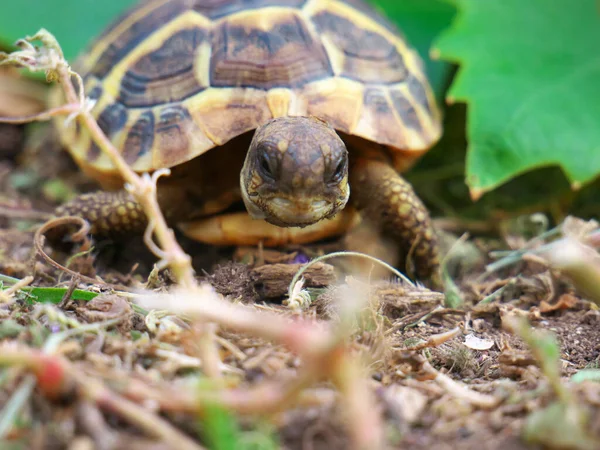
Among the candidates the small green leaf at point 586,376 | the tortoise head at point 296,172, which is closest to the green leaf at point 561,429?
the small green leaf at point 586,376

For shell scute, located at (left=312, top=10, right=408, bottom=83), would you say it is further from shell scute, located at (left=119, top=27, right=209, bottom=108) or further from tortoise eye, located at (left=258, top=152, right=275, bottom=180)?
tortoise eye, located at (left=258, top=152, right=275, bottom=180)

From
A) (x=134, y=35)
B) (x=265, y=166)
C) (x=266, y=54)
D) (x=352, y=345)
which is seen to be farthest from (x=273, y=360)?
(x=134, y=35)

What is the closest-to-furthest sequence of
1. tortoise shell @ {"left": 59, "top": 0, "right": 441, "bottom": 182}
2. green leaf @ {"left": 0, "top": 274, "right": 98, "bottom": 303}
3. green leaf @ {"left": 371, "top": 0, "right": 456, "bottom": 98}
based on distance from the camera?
green leaf @ {"left": 0, "top": 274, "right": 98, "bottom": 303}, tortoise shell @ {"left": 59, "top": 0, "right": 441, "bottom": 182}, green leaf @ {"left": 371, "top": 0, "right": 456, "bottom": 98}

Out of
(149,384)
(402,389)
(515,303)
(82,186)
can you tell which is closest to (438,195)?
(515,303)

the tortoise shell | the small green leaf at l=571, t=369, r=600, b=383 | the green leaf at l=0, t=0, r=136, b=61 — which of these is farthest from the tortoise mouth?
the green leaf at l=0, t=0, r=136, b=61

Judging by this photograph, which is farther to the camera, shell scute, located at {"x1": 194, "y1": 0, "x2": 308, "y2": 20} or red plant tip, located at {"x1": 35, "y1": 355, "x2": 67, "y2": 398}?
shell scute, located at {"x1": 194, "y1": 0, "x2": 308, "y2": 20}

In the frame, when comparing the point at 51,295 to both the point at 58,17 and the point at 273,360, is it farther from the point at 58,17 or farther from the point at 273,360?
the point at 58,17

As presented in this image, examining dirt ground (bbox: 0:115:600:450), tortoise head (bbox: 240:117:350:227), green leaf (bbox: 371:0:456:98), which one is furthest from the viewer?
green leaf (bbox: 371:0:456:98)

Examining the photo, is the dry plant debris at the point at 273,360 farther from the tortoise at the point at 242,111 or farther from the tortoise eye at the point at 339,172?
the tortoise at the point at 242,111
